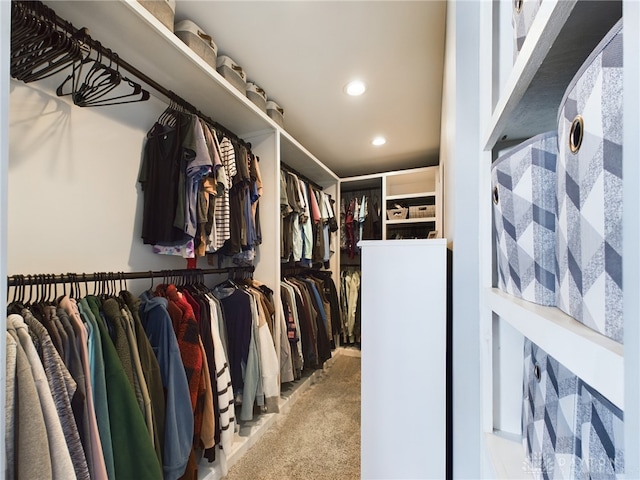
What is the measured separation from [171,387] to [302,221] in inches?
61.9

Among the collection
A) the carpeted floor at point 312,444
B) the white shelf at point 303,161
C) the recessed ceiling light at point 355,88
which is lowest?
the carpeted floor at point 312,444

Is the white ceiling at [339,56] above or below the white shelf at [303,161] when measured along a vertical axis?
above

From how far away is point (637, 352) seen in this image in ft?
0.49

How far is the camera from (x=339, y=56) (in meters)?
1.47

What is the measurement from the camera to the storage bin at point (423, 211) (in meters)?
2.69

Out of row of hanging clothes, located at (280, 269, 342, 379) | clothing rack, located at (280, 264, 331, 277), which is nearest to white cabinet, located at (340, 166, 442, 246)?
clothing rack, located at (280, 264, 331, 277)

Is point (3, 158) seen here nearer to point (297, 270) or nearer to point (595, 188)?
point (595, 188)

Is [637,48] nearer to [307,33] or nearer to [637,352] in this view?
[637,352]

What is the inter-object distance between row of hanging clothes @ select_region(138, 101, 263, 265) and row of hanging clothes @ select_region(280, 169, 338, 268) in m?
0.66

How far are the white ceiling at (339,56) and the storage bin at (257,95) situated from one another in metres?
0.04

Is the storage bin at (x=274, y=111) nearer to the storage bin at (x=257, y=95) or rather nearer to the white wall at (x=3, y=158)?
the storage bin at (x=257, y=95)

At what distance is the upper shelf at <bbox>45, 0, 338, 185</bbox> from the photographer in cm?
95

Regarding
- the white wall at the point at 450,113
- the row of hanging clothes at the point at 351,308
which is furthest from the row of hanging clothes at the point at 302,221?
the white wall at the point at 450,113

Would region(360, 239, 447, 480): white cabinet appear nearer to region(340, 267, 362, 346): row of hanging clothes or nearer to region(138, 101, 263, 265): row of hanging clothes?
region(138, 101, 263, 265): row of hanging clothes
